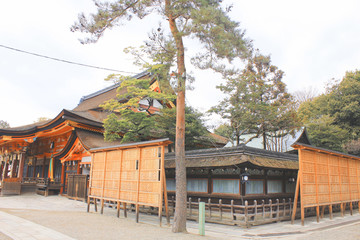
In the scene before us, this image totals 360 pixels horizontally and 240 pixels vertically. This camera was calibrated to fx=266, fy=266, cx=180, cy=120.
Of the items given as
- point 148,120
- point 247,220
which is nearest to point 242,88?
point 148,120

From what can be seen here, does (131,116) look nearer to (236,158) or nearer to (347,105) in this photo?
(236,158)

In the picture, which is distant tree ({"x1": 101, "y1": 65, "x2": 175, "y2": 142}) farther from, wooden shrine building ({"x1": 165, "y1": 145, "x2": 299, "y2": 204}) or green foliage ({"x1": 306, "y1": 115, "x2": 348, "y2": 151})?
green foliage ({"x1": 306, "y1": 115, "x2": 348, "y2": 151})

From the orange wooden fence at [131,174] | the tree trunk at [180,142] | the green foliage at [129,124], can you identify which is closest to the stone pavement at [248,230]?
the tree trunk at [180,142]

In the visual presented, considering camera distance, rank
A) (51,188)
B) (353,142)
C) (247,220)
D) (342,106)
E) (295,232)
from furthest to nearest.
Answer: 1. (342,106)
2. (353,142)
3. (51,188)
4. (247,220)
5. (295,232)

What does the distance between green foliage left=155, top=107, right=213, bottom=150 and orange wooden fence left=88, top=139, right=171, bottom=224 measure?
536 cm

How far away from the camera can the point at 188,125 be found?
17.0 m

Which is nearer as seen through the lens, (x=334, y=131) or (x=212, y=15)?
(x=212, y=15)

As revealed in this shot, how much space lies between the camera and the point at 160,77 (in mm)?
10547

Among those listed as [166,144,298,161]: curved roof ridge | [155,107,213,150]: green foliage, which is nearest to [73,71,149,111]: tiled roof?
[155,107,213,150]: green foliage

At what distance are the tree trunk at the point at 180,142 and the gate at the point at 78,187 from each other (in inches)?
367

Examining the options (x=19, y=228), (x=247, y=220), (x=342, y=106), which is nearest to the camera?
(x=19, y=228)

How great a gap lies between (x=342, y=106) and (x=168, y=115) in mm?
21586

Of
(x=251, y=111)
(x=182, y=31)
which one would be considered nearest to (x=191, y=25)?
(x=182, y=31)

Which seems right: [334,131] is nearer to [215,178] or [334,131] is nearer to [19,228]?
[215,178]
